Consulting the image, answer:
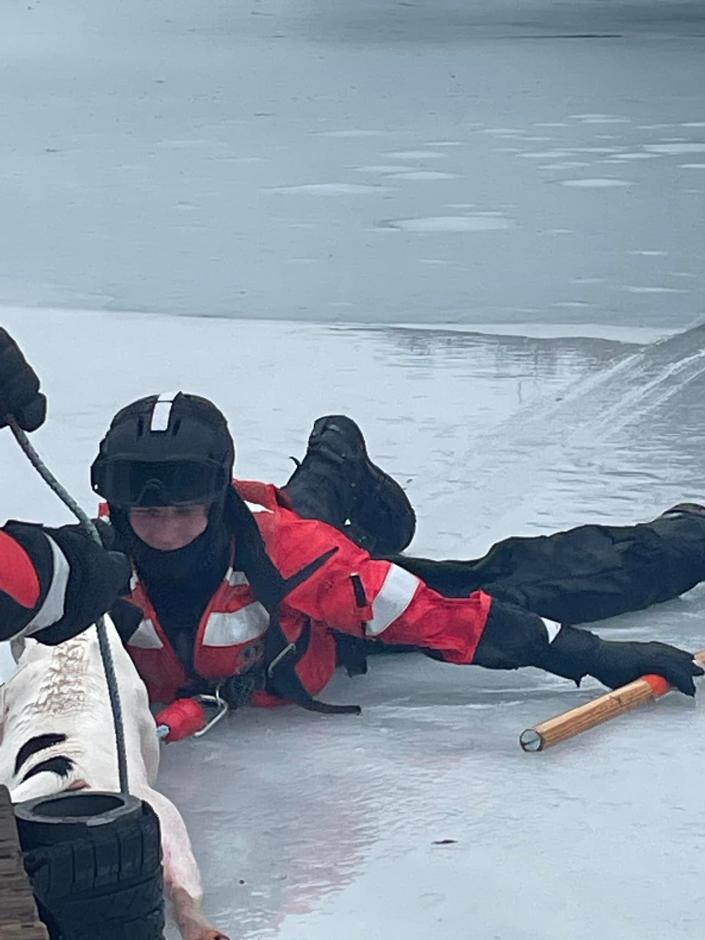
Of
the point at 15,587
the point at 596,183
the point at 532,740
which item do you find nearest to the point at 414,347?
the point at 532,740

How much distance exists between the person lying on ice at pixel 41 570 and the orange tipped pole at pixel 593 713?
Answer: 3.70 feet

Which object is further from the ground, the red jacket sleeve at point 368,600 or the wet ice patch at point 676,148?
the wet ice patch at point 676,148

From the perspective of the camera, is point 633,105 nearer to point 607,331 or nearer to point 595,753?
point 607,331

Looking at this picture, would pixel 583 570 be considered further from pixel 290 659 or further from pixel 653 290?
pixel 653 290

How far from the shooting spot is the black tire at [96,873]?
2475 millimetres

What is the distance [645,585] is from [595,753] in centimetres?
89

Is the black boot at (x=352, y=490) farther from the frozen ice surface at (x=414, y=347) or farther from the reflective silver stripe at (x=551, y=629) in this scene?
the reflective silver stripe at (x=551, y=629)

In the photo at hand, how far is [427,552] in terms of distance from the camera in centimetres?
482

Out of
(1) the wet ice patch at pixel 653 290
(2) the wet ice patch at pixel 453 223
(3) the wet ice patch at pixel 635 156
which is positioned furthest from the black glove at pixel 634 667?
(3) the wet ice patch at pixel 635 156

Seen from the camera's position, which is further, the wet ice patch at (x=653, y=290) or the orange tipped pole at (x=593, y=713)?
the wet ice patch at (x=653, y=290)

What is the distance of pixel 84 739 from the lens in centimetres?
309

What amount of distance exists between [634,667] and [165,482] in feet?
3.06

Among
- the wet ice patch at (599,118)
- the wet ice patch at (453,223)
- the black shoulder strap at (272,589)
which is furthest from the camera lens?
the wet ice patch at (599,118)

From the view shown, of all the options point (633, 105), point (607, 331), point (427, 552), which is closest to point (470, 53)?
point (633, 105)
